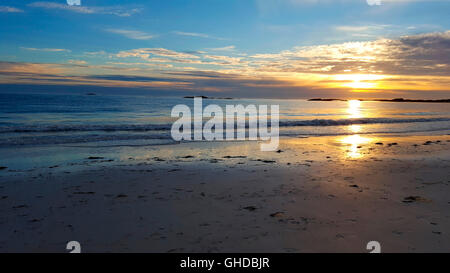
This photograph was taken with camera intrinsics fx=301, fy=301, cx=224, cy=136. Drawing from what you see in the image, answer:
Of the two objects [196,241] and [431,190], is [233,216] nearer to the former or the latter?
[196,241]

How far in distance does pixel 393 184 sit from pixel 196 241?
5797 mm

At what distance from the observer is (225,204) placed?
6.20 meters

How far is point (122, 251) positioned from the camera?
4.24 m

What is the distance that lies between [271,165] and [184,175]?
3059 millimetres

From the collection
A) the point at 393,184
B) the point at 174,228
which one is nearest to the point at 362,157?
the point at 393,184

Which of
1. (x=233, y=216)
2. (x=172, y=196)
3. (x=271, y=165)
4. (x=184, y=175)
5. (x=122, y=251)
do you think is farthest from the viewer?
(x=271, y=165)

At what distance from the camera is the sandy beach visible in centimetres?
452

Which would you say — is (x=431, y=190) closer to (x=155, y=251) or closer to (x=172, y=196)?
(x=172, y=196)

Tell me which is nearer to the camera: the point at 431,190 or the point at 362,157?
the point at 431,190

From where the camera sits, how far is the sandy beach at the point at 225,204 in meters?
4.52
